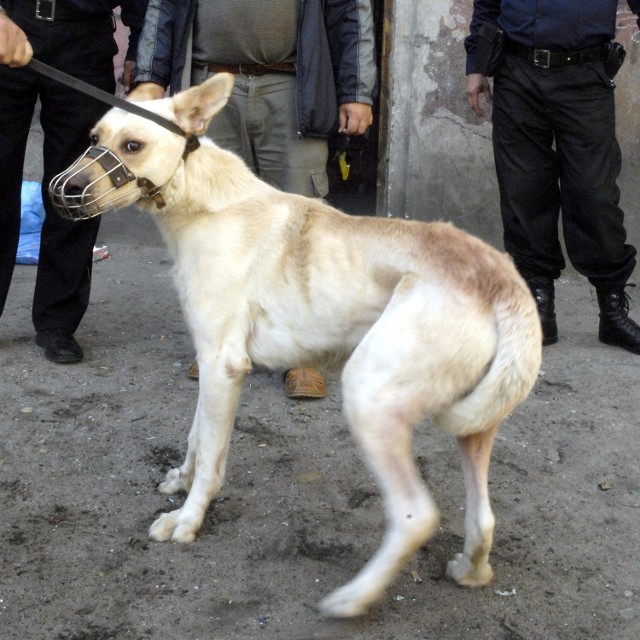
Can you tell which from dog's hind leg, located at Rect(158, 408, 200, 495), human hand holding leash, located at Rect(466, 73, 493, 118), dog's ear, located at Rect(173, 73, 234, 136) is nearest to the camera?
dog's ear, located at Rect(173, 73, 234, 136)

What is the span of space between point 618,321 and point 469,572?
2434mm

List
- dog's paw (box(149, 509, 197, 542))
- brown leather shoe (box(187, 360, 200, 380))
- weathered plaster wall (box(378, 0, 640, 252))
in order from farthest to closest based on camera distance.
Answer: weathered plaster wall (box(378, 0, 640, 252)), brown leather shoe (box(187, 360, 200, 380)), dog's paw (box(149, 509, 197, 542))

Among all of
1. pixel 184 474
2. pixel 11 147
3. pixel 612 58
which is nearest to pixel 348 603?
pixel 184 474

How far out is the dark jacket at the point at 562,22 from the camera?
431cm

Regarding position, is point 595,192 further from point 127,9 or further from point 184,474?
point 184,474

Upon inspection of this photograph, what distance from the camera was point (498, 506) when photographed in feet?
10.7

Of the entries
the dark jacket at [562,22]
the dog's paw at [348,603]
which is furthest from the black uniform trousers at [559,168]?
the dog's paw at [348,603]

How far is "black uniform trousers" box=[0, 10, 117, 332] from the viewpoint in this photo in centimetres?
409

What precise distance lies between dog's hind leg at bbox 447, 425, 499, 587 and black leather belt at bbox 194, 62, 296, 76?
199 centimetres

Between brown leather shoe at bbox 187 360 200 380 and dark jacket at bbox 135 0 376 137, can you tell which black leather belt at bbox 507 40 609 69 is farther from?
brown leather shoe at bbox 187 360 200 380

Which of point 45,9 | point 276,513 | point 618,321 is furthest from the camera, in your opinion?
point 618,321

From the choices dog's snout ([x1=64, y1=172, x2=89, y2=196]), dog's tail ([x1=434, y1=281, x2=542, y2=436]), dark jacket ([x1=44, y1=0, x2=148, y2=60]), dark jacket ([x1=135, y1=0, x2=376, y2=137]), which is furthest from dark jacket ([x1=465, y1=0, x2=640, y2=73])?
dog's snout ([x1=64, y1=172, x2=89, y2=196])

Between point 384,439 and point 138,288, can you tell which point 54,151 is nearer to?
point 138,288

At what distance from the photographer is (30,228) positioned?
5996 millimetres
